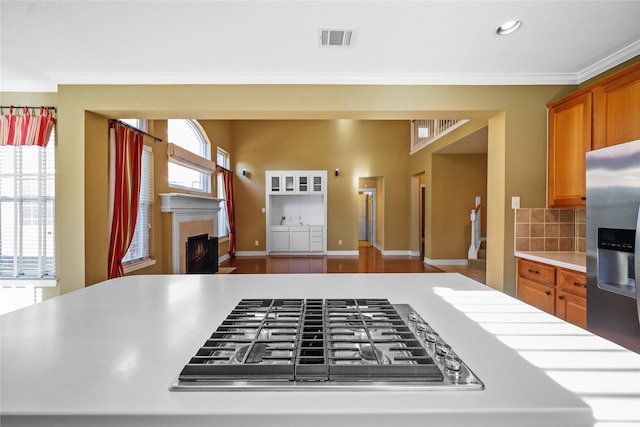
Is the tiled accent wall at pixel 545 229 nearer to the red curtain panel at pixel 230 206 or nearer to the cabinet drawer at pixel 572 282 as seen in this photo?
the cabinet drawer at pixel 572 282

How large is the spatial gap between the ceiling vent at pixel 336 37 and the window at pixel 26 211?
3.29 metres

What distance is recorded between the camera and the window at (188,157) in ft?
17.2

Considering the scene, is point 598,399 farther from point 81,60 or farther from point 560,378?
point 81,60

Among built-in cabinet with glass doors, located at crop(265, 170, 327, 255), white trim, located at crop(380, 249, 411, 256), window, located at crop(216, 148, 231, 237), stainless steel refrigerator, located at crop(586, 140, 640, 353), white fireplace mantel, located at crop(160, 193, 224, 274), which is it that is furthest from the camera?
built-in cabinet with glass doors, located at crop(265, 170, 327, 255)

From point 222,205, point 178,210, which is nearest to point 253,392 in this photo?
point 178,210

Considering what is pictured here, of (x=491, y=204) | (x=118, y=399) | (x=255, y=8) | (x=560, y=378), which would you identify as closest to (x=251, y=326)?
(x=118, y=399)

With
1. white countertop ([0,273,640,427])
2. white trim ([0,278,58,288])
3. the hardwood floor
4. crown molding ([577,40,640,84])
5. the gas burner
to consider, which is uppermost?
crown molding ([577,40,640,84])

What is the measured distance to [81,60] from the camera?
2824 millimetres

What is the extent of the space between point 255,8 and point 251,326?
6.76 feet

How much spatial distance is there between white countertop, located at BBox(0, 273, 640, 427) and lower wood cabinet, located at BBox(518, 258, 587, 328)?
162 cm

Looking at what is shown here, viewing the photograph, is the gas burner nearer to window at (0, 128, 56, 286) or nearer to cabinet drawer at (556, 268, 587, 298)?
cabinet drawer at (556, 268, 587, 298)

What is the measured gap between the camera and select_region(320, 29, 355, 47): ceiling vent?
2389 millimetres

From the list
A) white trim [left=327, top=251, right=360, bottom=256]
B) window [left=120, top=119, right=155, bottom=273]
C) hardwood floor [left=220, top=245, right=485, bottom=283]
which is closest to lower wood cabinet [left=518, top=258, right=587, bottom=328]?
hardwood floor [left=220, top=245, right=485, bottom=283]

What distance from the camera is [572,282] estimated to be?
2428 millimetres
